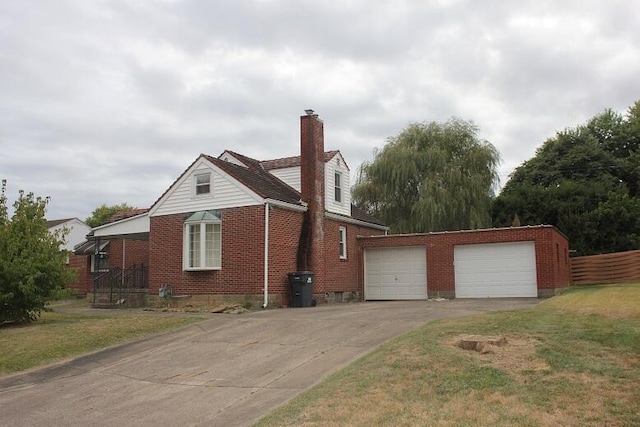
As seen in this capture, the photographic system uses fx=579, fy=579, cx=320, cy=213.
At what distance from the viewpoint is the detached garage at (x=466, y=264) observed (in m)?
21.8

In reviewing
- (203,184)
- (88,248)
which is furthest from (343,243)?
(88,248)

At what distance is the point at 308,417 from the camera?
263 inches

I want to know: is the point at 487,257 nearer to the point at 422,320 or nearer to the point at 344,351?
the point at 422,320

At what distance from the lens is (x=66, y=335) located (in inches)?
543

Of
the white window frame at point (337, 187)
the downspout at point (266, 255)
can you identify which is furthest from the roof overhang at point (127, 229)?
the white window frame at point (337, 187)

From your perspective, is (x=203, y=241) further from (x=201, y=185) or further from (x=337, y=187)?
(x=337, y=187)

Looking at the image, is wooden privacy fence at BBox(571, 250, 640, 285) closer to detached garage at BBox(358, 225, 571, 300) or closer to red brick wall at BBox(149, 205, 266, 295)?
detached garage at BBox(358, 225, 571, 300)

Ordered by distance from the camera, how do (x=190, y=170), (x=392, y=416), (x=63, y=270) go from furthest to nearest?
1. (x=190, y=170)
2. (x=63, y=270)
3. (x=392, y=416)

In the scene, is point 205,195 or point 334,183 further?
point 334,183

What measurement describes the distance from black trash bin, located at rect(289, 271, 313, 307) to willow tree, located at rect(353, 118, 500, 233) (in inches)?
551

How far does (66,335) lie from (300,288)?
27.2ft

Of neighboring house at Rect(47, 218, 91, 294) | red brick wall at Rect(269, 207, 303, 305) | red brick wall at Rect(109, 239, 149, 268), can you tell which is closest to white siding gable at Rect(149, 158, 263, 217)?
red brick wall at Rect(269, 207, 303, 305)

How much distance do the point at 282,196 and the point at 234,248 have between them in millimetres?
2734

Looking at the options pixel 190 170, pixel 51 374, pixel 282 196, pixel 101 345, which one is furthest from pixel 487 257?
pixel 51 374
